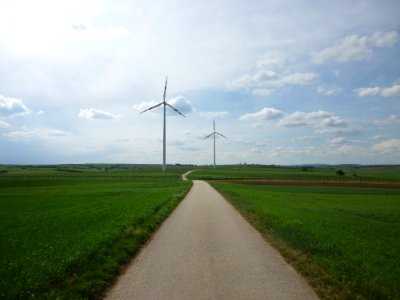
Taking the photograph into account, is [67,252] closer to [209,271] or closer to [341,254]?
[209,271]

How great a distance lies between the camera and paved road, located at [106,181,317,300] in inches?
330

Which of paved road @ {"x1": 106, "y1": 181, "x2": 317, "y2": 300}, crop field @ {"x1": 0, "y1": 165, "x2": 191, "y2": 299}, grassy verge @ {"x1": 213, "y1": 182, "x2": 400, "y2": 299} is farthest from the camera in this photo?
crop field @ {"x1": 0, "y1": 165, "x2": 191, "y2": 299}

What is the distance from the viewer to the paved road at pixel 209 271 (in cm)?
838

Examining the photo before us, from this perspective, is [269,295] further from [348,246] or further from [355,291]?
[348,246]

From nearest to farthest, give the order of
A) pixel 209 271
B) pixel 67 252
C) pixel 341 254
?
1. pixel 209 271
2. pixel 341 254
3. pixel 67 252

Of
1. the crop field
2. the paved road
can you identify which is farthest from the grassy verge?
the crop field

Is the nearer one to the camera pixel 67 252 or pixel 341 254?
pixel 341 254

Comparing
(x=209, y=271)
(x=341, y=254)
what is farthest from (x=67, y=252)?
(x=341, y=254)

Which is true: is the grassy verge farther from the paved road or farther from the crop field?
the crop field

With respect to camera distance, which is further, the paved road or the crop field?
the crop field

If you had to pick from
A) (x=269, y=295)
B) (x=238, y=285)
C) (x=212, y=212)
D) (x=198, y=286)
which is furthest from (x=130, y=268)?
(x=212, y=212)

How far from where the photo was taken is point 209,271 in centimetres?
1011

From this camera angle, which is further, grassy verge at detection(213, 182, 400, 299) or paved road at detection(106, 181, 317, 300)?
grassy verge at detection(213, 182, 400, 299)

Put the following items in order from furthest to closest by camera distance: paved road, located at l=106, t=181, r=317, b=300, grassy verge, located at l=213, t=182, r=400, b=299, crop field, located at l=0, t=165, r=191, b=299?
1. crop field, located at l=0, t=165, r=191, b=299
2. grassy verge, located at l=213, t=182, r=400, b=299
3. paved road, located at l=106, t=181, r=317, b=300
